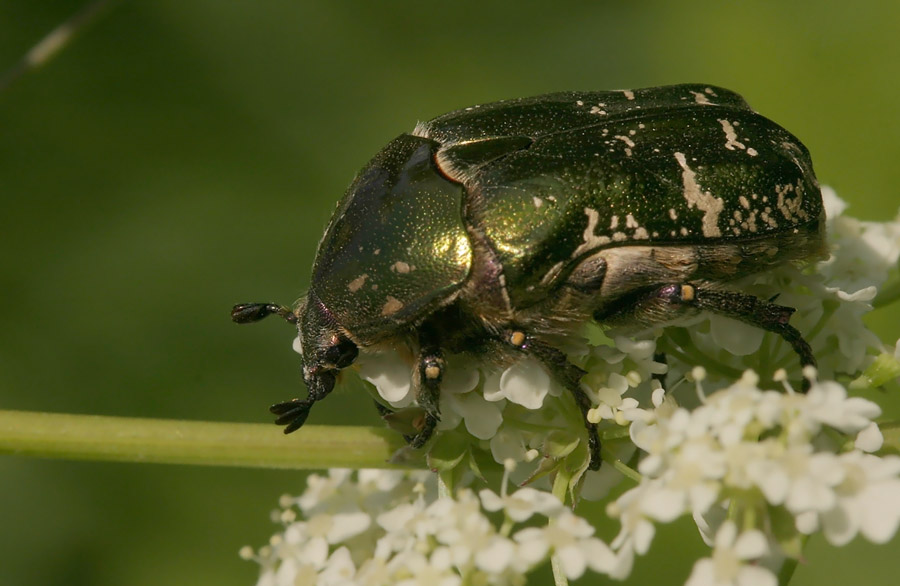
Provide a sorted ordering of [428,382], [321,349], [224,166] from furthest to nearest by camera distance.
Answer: [224,166]
[321,349]
[428,382]

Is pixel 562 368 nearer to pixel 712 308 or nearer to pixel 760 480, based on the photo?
pixel 712 308

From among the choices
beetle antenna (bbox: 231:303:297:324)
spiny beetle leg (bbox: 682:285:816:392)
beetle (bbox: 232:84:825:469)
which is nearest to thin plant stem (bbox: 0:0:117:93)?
beetle antenna (bbox: 231:303:297:324)

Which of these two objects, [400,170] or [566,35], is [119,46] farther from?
[400,170]

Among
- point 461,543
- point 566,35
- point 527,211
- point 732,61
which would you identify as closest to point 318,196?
point 566,35

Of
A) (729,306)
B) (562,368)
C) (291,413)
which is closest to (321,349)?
(291,413)

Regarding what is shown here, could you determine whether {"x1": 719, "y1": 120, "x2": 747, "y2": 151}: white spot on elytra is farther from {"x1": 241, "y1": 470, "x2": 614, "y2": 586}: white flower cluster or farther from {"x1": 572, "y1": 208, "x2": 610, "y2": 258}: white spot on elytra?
{"x1": 241, "y1": 470, "x2": 614, "y2": 586}: white flower cluster

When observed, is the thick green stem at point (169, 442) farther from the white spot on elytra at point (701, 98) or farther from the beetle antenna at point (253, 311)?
the white spot on elytra at point (701, 98)
